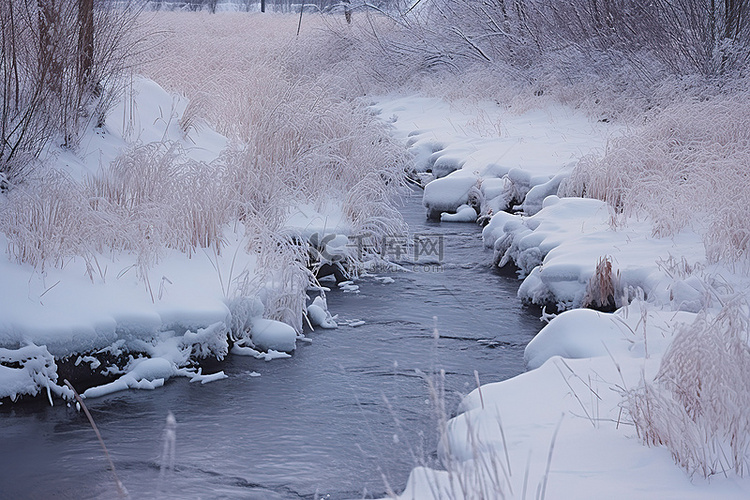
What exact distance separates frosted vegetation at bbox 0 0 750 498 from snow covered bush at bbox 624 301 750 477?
1cm

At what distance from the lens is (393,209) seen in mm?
6918

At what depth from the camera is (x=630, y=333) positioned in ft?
12.6

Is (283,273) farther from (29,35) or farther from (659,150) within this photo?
(659,150)

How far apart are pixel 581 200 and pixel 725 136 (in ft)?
5.79

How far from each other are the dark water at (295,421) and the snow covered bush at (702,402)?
0.88 metres

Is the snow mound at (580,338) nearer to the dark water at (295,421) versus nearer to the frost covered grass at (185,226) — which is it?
the dark water at (295,421)

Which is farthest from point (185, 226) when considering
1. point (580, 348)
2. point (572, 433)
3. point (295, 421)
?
point (572, 433)

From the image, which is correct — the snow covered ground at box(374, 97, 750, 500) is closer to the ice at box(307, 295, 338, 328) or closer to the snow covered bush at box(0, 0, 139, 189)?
the ice at box(307, 295, 338, 328)

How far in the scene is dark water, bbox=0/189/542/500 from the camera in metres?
3.19

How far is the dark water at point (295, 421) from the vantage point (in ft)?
10.5

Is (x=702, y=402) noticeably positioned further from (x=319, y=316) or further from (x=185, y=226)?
(x=185, y=226)

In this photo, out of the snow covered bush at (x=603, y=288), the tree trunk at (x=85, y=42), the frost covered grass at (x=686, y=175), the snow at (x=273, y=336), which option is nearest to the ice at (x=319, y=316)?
the snow at (x=273, y=336)

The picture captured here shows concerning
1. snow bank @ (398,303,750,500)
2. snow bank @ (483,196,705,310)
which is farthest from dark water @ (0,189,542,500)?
snow bank @ (483,196,705,310)

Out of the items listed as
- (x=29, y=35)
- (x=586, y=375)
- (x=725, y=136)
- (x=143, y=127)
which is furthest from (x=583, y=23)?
(x=586, y=375)
